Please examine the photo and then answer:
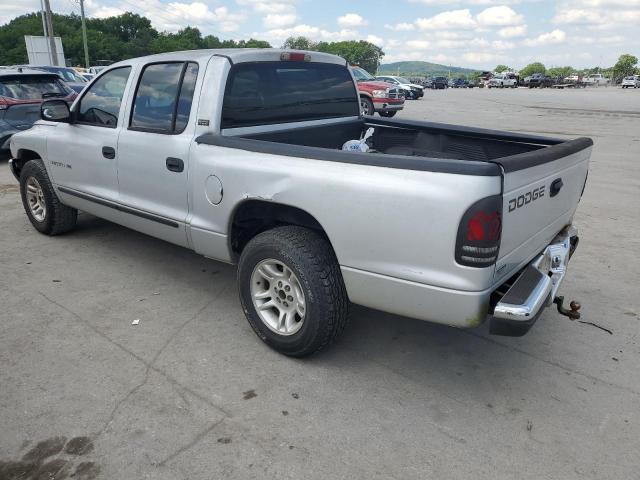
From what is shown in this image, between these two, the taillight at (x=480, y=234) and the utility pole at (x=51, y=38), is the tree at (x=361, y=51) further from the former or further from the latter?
the taillight at (x=480, y=234)

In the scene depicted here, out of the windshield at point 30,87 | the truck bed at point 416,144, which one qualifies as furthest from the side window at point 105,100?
the windshield at point 30,87

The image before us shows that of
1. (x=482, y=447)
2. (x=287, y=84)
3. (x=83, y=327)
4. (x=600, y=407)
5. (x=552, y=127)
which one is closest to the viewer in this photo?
(x=482, y=447)

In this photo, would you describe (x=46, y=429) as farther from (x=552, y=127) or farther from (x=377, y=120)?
(x=552, y=127)

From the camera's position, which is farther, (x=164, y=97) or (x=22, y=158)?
(x=22, y=158)

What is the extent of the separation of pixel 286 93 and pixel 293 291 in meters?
1.65

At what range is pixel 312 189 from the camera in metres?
2.72

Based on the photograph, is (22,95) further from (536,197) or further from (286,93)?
(536,197)

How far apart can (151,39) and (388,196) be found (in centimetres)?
11155

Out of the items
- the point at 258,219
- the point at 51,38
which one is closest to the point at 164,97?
the point at 258,219

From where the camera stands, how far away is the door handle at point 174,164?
345cm

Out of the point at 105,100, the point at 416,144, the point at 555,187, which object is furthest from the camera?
the point at 416,144

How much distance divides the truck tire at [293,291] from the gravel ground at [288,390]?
7.5 inches

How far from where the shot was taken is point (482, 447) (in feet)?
7.97

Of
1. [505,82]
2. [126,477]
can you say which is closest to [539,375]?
[126,477]
